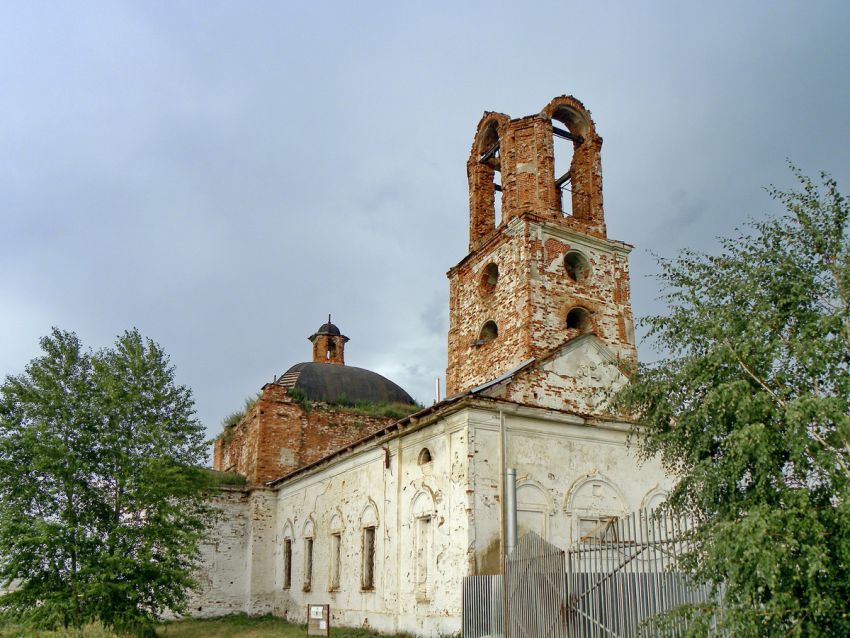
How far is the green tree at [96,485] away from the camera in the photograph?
1459 centimetres

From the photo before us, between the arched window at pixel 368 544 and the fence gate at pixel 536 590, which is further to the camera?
the arched window at pixel 368 544

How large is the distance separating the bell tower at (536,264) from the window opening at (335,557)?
15.2ft

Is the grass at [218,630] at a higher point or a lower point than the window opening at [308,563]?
lower

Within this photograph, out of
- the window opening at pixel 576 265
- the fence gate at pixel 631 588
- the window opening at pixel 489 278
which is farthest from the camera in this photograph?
the window opening at pixel 489 278

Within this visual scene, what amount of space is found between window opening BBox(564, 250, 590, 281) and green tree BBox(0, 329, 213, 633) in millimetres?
9833

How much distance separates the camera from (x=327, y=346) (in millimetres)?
31109

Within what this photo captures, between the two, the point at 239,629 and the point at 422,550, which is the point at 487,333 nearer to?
the point at 422,550

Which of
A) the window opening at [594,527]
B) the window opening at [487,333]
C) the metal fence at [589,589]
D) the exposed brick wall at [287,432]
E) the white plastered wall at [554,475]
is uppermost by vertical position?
the window opening at [487,333]

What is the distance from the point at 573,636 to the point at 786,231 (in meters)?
5.81

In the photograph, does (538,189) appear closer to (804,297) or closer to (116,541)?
(804,297)

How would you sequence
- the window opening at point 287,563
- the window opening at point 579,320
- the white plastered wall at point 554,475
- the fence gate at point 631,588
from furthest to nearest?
the window opening at point 287,563, the window opening at point 579,320, the white plastered wall at point 554,475, the fence gate at point 631,588

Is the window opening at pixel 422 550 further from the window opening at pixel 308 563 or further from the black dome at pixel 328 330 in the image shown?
the black dome at pixel 328 330

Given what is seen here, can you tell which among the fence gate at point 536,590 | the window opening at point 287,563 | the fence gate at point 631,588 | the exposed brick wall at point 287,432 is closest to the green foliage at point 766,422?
the fence gate at point 631,588

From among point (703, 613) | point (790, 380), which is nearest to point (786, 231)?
point (790, 380)
